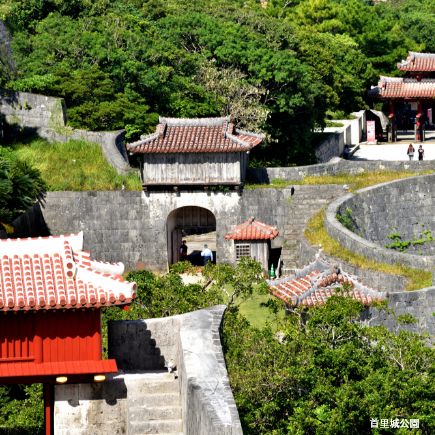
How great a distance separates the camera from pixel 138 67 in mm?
64250

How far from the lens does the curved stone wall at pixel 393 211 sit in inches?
2168

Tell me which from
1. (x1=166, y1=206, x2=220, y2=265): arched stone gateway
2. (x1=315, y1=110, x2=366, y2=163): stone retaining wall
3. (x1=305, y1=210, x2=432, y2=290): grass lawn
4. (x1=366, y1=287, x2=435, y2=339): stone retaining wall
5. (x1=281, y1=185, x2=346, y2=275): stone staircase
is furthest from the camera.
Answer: (x1=315, y1=110, x2=366, y2=163): stone retaining wall

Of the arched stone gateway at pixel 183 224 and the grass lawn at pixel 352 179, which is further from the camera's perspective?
the grass lawn at pixel 352 179

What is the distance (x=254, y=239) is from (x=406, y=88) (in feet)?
100

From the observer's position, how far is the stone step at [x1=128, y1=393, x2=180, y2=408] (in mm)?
27906

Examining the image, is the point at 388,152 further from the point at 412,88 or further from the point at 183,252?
the point at 183,252

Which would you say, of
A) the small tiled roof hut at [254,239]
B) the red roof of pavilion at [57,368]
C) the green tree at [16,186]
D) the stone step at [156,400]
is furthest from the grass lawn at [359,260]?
the red roof of pavilion at [57,368]

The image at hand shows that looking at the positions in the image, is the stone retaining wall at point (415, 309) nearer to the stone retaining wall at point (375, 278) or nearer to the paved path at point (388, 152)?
the stone retaining wall at point (375, 278)

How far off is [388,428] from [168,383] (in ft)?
14.8

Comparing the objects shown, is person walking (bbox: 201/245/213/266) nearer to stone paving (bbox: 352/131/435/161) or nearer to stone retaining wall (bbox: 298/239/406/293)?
stone retaining wall (bbox: 298/239/406/293)

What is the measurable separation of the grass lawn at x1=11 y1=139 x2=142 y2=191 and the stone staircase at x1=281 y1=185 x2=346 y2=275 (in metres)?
6.09

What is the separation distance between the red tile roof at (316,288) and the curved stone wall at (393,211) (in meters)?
9.92

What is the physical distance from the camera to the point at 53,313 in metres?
28.4

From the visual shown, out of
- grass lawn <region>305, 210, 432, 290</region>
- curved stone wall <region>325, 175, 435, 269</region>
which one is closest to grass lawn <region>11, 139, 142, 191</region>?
grass lawn <region>305, 210, 432, 290</region>
